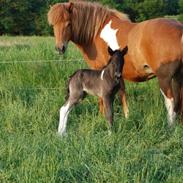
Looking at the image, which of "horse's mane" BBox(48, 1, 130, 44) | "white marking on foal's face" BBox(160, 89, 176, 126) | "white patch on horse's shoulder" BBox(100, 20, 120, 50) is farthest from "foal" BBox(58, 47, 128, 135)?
"horse's mane" BBox(48, 1, 130, 44)

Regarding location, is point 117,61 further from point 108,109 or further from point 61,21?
point 61,21

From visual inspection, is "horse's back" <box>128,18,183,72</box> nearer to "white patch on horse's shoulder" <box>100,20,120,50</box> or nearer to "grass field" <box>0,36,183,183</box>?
"white patch on horse's shoulder" <box>100,20,120,50</box>

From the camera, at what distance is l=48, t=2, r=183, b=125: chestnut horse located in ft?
18.7

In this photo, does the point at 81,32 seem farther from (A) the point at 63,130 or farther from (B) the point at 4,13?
(B) the point at 4,13

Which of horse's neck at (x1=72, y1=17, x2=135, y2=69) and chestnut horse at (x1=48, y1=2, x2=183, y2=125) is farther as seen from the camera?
horse's neck at (x1=72, y1=17, x2=135, y2=69)

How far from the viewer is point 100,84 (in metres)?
5.64

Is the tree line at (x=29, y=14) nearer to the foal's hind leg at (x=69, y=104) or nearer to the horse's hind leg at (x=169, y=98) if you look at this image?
the foal's hind leg at (x=69, y=104)

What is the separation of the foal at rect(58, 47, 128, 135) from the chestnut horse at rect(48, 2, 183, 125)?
0.55m

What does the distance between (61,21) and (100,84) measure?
138 centimetres

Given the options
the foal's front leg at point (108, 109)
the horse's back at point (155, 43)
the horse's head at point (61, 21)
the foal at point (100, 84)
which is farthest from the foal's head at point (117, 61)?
the horse's head at point (61, 21)

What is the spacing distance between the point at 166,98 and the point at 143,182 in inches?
92.6

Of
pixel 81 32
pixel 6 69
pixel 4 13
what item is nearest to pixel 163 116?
pixel 81 32

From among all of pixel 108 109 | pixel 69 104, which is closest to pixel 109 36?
pixel 69 104

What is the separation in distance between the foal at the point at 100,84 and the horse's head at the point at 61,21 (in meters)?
0.90
